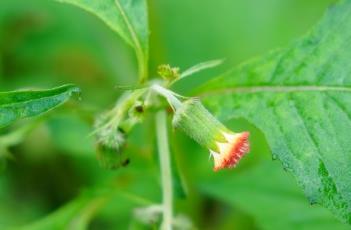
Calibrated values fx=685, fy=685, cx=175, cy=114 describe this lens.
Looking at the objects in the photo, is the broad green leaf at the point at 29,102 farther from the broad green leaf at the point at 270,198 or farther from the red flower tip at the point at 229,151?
the broad green leaf at the point at 270,198

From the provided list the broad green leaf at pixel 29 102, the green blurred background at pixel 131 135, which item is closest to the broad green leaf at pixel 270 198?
the green blurred background at pixel 131 135

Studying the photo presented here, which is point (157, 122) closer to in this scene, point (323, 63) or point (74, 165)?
point (323, 63)

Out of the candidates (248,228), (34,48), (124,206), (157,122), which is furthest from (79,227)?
(34,48)

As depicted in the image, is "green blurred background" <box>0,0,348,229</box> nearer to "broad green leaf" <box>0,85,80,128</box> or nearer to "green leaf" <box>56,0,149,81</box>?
"green leaf" <box>56,0,149,81</box>

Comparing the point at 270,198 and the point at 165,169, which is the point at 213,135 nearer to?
the point at 165,169

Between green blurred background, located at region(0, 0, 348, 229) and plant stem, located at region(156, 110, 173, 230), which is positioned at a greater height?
green blurred background, located at region(0, 0, 348, 229)

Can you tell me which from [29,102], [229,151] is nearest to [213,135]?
[229,151]

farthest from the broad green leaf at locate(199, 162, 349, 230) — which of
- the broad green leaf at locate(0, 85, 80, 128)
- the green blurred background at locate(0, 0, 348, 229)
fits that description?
the broad green leaf at locate(0, 85, 80, 128)

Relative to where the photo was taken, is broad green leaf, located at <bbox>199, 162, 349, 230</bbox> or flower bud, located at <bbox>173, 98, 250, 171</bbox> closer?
flower bud, located at <bbox>173, 98, 250, 171</bbox>
